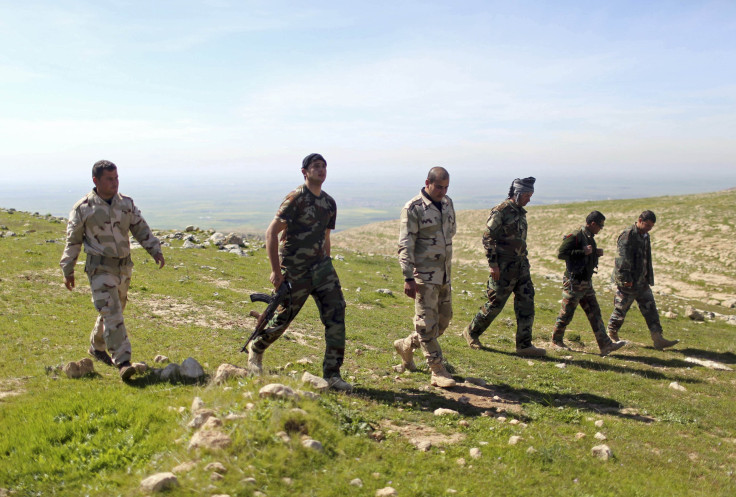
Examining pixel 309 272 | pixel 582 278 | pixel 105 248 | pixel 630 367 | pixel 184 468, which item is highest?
pixel 105 248

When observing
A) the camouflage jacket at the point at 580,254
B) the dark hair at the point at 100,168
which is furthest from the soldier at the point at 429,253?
the camouflage jacket at the point at 580,254

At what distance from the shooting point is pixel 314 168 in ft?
20.9

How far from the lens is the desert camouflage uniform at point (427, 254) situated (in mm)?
7227

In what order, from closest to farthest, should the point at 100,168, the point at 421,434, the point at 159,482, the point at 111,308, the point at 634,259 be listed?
the point at 159,482 < the point at 421,434 < the point at 100,168 < the point at 111,308 < the point at 634,259

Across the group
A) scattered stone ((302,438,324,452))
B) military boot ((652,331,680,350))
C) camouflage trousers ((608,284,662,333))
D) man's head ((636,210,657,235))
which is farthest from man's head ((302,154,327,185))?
military boot ((652,331,680,350))

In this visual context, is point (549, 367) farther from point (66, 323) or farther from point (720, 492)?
point (66, 323)

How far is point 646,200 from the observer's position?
42031mm

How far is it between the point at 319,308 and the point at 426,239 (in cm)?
200

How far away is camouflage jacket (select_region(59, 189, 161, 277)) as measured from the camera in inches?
257

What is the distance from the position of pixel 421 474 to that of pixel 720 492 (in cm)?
292

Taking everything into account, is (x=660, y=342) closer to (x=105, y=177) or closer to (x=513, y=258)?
(x=513, y=258)

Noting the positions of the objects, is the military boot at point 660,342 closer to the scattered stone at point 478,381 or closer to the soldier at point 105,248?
the scattered stone at point 478,381

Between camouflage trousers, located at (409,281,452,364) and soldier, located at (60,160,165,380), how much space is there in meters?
4.13

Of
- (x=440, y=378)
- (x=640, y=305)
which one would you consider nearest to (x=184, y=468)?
(x=440, y=378)
